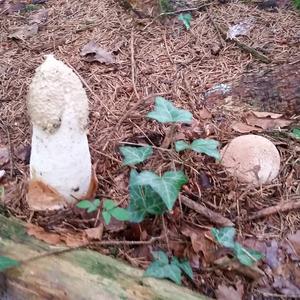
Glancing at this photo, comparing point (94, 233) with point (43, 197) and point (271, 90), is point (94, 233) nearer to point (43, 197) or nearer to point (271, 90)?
point (43, 197)

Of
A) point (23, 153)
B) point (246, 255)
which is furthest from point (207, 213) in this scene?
point (23, 153)

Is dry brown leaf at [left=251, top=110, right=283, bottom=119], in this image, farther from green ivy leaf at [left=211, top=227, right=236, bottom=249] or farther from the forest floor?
green ivy leaf at [left=211, top=227, right=236, bottom=249]

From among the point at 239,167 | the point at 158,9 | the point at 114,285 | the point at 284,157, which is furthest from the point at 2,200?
the point at 158,9

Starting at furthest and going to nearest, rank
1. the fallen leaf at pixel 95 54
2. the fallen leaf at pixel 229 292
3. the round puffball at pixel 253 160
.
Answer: the fallen leaf at pixel 95 54, the round puffball at pixel 253 160, the fallen leaf at pixel 229 292

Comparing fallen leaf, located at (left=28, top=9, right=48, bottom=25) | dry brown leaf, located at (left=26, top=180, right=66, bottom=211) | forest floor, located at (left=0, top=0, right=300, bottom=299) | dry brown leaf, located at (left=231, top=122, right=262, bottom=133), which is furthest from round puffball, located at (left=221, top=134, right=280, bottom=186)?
fallen leaf, located at (left=28, top=9, right=48, bottom=25)

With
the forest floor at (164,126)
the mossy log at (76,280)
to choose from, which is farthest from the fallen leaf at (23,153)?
the mossy log at (76,280)

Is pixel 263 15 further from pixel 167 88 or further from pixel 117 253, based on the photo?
pixel 117 253

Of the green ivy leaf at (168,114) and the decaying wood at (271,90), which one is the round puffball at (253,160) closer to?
the green ivy leaf at (168,114)
